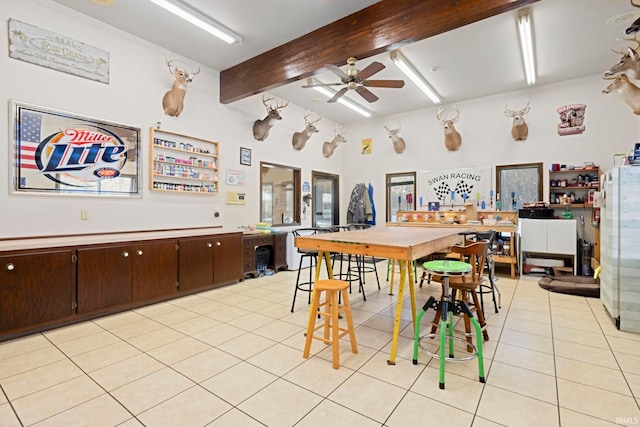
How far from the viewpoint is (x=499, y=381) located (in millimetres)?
2234

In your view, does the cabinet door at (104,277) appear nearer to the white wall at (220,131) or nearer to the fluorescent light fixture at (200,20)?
the white wall at (220,131)

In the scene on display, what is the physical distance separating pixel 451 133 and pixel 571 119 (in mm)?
2114

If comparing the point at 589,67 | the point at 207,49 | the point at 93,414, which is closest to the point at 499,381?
the point at 93,414

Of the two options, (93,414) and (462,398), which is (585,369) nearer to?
(462,398)

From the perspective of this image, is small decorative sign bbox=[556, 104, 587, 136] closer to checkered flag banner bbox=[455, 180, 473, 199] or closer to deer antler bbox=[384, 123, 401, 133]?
checkered flag banner bbox=[455, 180, 473, 199]

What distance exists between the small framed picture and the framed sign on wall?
191 cm

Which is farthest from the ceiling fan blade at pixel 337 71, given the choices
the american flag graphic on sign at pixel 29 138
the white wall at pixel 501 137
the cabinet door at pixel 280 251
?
the white wall at pixel 501 137

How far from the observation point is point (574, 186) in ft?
18.6

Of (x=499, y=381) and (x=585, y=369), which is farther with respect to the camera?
(x=585, y=369)

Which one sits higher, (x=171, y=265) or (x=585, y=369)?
(x=171, y=265)

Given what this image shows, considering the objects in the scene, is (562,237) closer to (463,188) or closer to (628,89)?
(463,188)

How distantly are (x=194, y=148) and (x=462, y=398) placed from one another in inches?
194

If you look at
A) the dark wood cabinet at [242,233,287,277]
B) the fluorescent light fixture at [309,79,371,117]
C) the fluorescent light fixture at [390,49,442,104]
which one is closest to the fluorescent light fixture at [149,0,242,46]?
the fluorescent light fixture at [309,79,371,117]

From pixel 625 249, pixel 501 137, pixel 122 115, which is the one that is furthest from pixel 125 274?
pixel 501 137
